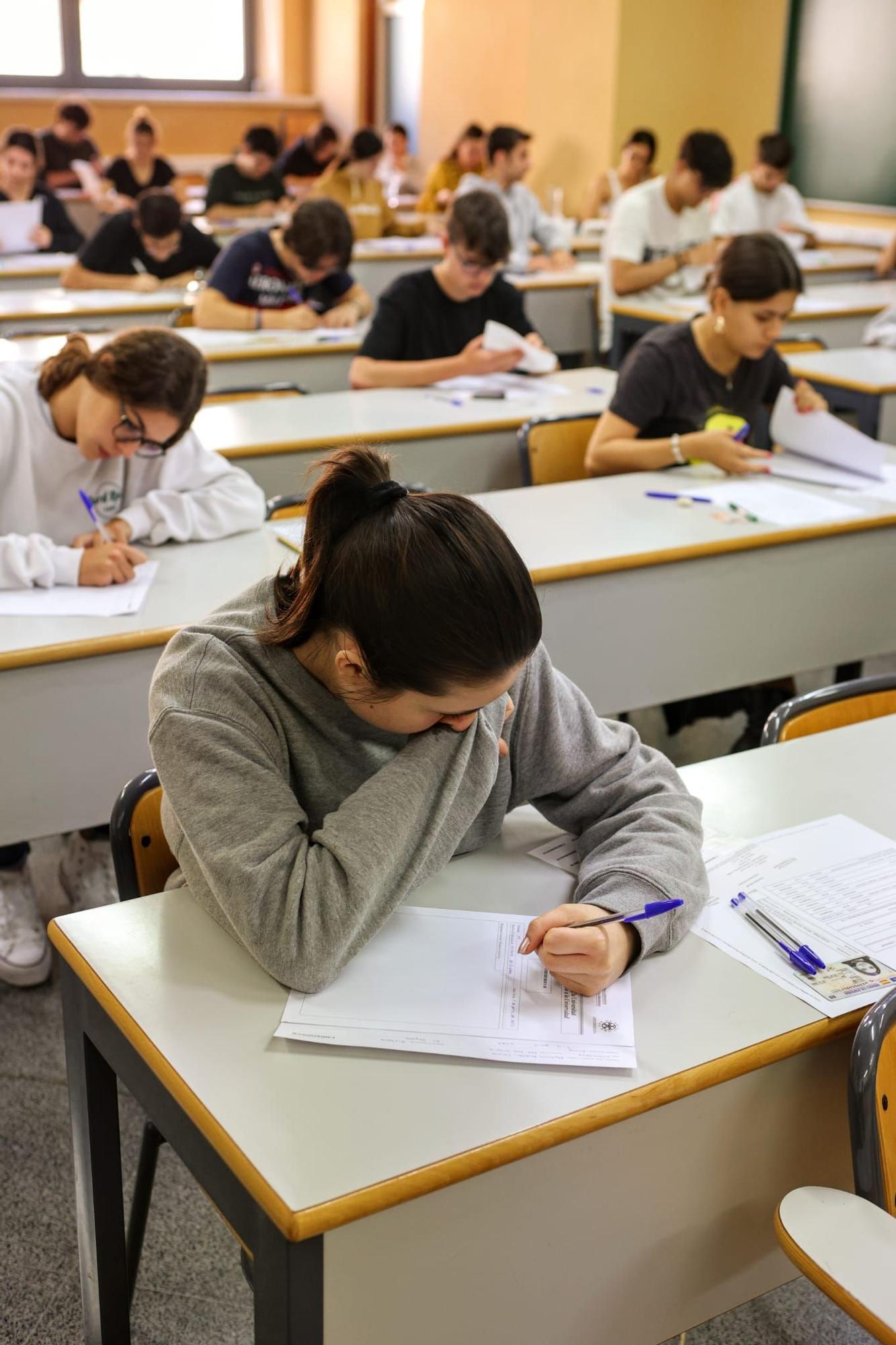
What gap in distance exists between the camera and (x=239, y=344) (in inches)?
161

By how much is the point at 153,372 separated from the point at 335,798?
1.02 meters

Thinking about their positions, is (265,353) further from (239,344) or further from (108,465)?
(108,465)

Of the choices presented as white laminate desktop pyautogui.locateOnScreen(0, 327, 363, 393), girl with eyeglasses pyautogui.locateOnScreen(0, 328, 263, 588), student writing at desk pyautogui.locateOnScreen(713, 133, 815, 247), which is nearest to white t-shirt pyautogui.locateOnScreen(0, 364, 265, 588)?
girl with eyeglasses pyautogui.locateOnScreen(0, 328, 263, 588)

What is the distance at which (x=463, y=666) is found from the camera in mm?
1072

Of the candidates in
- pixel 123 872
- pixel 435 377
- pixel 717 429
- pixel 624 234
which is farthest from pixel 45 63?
pixel 123 872

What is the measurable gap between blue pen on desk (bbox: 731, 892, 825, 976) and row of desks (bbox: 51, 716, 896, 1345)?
0.05m

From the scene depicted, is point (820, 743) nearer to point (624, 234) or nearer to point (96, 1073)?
point (96, 1073)

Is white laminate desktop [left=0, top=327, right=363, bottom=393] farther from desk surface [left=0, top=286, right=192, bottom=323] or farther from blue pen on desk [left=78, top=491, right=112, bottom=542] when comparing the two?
blue pen on desk [left=78, top=491, right=112, bottom=542]

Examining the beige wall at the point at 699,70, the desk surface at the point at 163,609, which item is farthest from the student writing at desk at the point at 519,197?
the desk surface at the point at 163,609

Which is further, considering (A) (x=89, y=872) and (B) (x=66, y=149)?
(B) (x=66, y=149)

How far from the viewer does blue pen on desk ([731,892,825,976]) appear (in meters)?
1.20

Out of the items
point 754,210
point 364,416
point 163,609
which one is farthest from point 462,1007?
point 754,210

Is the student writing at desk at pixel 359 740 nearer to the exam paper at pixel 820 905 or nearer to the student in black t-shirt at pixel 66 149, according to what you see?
the exam paper at pixel 820 905

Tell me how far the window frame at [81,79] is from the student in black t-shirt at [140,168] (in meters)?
2.15
